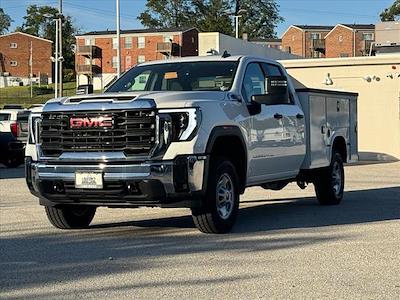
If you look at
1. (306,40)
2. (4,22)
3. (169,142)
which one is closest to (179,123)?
(169,142)

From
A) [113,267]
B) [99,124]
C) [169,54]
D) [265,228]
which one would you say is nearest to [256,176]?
[265,228]

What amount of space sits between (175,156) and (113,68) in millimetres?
82128

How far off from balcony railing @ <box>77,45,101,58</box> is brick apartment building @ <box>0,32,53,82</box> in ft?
65.2

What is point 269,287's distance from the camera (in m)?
6.26

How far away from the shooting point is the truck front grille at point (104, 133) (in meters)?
8.18

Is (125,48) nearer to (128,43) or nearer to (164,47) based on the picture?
(128,43)

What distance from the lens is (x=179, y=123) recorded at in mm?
8219

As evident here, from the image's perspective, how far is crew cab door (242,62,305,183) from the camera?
960 centimetres

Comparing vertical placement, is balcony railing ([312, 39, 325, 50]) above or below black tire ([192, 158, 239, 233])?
above

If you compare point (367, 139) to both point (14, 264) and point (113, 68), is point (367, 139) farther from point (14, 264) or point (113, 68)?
point (113, 68)

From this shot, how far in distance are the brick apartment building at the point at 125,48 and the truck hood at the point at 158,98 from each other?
243 ft

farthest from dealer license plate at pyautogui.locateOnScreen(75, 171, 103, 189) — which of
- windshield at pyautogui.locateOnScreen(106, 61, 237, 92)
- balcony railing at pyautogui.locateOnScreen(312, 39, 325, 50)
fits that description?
balcony railing at pyautogui.locateOnScreen(312, 39, 325, 50)

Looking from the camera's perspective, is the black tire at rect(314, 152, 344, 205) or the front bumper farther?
the black tire at rect(314, 152, 344, 205)

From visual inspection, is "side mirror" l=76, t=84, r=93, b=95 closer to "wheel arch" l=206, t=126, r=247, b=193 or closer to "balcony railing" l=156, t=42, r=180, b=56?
"wheel arch" l=206, t=126, r=247, b=193
